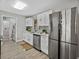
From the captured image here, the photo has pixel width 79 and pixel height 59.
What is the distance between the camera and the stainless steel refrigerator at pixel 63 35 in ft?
6.38

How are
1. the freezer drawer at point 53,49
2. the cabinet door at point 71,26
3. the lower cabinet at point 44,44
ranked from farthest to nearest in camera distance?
1. the lower cabinet at point 44,44
2. the freezer drawer at point 53,49
3. the cabinet door at point 71,26

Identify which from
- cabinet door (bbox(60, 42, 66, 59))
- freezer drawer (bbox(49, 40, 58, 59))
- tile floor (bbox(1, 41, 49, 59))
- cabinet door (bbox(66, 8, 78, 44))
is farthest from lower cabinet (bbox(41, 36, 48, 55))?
cabinet door (bbox(66, 8, 78, 44))

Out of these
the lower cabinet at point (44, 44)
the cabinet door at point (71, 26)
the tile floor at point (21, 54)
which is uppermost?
the cabinet door at point (71, 26)

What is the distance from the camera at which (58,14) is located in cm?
238

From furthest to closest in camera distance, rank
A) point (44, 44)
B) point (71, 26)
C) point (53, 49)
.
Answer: point (44, 44)
point (53, 49)
point (71, 26)

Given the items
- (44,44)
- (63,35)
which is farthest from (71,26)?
(44,44)

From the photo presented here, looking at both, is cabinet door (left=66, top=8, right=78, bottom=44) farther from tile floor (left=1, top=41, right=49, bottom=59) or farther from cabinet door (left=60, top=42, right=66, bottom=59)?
tile floor (left=1, top=41, right=49, bottom=59)

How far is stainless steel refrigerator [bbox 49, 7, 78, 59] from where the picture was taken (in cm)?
195

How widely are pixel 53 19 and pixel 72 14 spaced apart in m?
0.75

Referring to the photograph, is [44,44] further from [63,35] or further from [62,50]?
[63,35]

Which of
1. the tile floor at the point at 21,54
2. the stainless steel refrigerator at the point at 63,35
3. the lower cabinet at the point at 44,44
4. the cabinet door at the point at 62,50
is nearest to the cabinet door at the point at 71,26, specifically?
the stainless steel refrigerator at the point at 63,35

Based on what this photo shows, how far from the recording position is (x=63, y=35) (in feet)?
7.29

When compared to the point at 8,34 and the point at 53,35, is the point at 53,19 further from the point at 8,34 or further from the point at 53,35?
the point at 8,34

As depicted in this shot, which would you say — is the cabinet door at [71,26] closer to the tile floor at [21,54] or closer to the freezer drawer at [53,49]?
the freezer drawer at [53,49]
